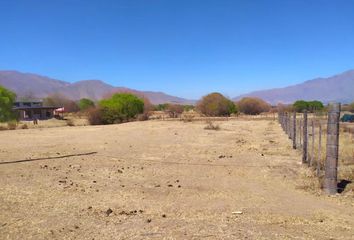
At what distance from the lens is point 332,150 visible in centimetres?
991

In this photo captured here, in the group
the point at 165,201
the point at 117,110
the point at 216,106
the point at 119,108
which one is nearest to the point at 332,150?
the point at 165,201

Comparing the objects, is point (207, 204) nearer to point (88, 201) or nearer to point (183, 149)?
point (88, 201)

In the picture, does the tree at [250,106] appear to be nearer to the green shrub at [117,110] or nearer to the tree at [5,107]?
the green shrub at [117,110]

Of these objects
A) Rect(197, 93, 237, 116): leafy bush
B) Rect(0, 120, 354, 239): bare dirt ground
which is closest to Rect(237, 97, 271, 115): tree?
Rect(197, 93, 237, 116): leafy bush

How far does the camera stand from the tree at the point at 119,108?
6259cm

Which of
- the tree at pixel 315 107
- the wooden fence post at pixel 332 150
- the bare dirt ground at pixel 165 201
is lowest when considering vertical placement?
the bare dirt ground at pixel 165 201

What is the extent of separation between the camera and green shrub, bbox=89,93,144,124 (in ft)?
202

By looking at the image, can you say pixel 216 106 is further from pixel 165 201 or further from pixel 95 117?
pixel 165 201

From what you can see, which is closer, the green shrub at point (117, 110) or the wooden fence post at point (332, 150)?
the wooden fence post at point (332, 150)

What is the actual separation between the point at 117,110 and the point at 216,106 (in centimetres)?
2997

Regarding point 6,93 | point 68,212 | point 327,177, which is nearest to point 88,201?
point 68,212

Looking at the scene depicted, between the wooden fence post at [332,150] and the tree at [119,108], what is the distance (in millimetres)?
53471

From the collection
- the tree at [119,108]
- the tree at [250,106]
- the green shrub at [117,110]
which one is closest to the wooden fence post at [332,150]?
the green shrub at [117,110]

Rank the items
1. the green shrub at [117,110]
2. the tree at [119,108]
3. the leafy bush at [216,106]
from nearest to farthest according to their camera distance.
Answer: the green shrub at [117,110]
the tree at [119,108]
the leafy bush at [216,106]
